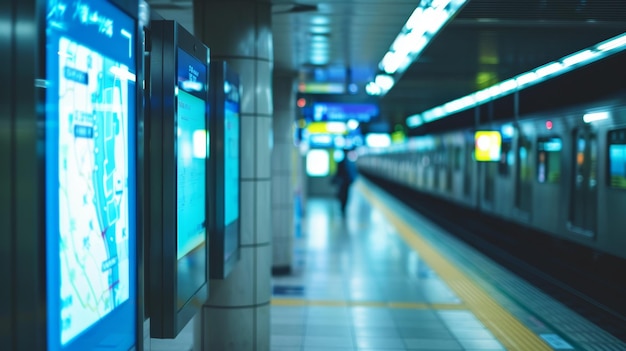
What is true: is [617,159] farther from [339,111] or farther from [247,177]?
[339,111]

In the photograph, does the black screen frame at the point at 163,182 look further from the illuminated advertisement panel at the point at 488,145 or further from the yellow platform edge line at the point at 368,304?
→ the illuminated advertisement panel at the point at 488,145

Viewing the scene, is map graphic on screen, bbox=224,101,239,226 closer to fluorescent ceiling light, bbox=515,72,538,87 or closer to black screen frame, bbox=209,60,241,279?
black screen frame, bbox=209,60,241,279

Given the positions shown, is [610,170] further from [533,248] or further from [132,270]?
[132,270]

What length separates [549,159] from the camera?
39.9 feet

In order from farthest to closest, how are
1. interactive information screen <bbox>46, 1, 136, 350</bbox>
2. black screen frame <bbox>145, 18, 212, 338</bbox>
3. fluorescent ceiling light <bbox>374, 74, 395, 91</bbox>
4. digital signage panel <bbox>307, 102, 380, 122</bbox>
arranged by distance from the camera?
digital signage panel <bbox>307, 102, 380, 122</bbox>, fluorescent ceiling light <bbox>374, 74, 395, 91</bbox>, black screen frame <bbox>145, 18, 212, 338</bbox>, interactive information screen <bbox>46, 1, 136, 350</bbox>

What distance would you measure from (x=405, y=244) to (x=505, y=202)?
272 cm

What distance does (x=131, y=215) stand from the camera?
2.72 metres

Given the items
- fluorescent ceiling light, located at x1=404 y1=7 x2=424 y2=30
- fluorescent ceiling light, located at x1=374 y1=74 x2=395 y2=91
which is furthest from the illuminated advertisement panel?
fluorescent ceiling light, located at x1=404 y1=7 x2=424 y2=30

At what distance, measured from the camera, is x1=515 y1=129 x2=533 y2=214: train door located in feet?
43.8

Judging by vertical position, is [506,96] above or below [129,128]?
above

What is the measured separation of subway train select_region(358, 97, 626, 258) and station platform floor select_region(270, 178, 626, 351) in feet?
4.35

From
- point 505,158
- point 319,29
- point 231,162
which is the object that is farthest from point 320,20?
point 505,158

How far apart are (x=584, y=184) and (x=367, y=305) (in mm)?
4530

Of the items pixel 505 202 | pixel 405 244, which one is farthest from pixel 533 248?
pixel 405 244
